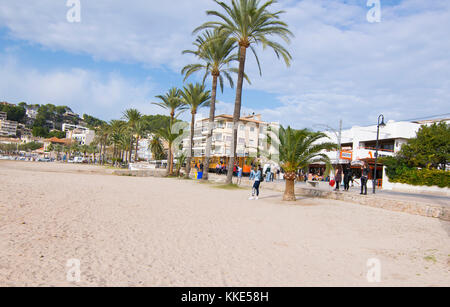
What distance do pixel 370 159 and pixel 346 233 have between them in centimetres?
3026

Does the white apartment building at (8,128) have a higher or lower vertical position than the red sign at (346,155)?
higher

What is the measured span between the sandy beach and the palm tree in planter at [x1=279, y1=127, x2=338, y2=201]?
13.0 ft

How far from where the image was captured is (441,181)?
2789 centimetres

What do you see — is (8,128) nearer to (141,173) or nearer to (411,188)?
(141,173)

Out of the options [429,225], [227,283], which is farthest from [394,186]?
[227,283]

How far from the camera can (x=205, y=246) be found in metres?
6.50

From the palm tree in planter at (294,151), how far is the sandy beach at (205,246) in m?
3.95

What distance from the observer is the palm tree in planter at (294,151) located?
15.1m

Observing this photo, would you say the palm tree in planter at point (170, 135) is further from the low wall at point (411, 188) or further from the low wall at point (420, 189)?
the low wall at point (420, 189)

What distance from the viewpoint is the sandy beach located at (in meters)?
4.67
